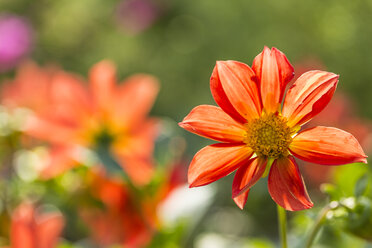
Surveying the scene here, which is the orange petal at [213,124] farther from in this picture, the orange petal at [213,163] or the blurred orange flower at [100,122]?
the blurred orange flower at [100,122]

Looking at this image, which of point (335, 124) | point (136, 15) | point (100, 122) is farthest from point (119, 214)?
point (136, 15)

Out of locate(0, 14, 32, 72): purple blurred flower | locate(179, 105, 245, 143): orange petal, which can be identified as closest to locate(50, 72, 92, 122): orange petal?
locate(179, 105, 245, 143): orange petal

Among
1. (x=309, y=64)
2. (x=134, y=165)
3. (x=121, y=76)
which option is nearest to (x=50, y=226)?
(x=134, y=165)

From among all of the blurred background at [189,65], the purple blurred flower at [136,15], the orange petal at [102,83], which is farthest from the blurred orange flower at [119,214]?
the purple blurred flower at [136,15]

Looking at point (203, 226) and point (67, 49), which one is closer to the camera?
point (203, 226)

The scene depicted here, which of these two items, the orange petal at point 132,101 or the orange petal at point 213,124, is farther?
the orange petal at point 132,101

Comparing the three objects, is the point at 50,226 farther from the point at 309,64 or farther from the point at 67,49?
the point at 67,49

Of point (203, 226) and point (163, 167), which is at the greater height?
point (163, 167)
